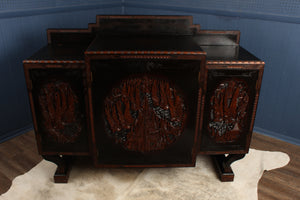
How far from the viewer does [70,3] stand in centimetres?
262

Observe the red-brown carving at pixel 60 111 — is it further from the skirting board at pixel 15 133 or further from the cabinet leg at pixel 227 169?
the cabinet leg at pixel 227 169

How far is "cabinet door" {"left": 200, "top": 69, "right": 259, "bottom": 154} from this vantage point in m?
1.72

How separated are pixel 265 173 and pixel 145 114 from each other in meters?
1.13

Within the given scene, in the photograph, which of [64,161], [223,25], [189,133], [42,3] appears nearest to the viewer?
[189,133]

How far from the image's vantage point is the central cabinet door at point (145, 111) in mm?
1630

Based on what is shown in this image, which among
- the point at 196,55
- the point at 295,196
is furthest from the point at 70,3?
the point at 295,196

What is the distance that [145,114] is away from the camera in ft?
5.77

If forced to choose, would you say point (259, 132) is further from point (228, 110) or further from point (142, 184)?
point (142, 184)

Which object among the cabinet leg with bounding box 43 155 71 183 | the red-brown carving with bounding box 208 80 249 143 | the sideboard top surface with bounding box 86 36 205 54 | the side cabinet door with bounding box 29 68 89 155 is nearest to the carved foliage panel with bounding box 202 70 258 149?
the red-brown carving with bounding box 208 80 249 143

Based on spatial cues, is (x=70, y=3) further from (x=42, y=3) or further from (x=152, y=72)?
(x=152, y=72)

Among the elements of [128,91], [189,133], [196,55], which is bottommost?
[189,133]

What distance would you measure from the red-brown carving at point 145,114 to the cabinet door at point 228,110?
20 cm

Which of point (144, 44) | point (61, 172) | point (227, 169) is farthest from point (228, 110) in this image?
point (61, 172)

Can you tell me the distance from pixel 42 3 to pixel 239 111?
1.92 meters
